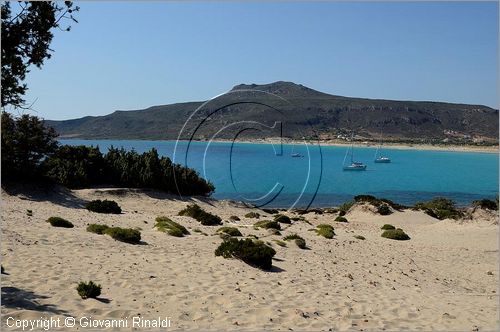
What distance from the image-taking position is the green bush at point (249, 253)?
671 inches

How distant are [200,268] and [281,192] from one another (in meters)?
56.0

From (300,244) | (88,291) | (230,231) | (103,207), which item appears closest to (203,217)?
(230,231)

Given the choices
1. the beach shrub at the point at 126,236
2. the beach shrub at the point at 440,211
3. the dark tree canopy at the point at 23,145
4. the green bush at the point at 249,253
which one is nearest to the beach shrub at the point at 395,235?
the beach shrub at the point at 440,211

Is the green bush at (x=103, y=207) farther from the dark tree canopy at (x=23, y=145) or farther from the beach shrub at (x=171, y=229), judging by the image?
the dark tree canopy at (x=23, y=145)

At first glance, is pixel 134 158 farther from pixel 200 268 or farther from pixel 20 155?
pixel 200 268

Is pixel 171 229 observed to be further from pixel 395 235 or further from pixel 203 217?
pixel 395 235

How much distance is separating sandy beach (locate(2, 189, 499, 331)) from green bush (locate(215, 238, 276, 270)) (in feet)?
1.13

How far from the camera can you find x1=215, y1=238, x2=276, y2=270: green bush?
17.0 meters

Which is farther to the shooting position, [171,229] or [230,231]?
[230,231]

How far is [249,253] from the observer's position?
17266 millimetres

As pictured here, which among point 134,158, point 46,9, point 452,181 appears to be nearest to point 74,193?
point 134,158

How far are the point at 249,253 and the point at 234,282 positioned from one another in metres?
3.04

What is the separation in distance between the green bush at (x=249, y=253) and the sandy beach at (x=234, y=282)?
34 cm

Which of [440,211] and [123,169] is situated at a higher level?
[123,169]
